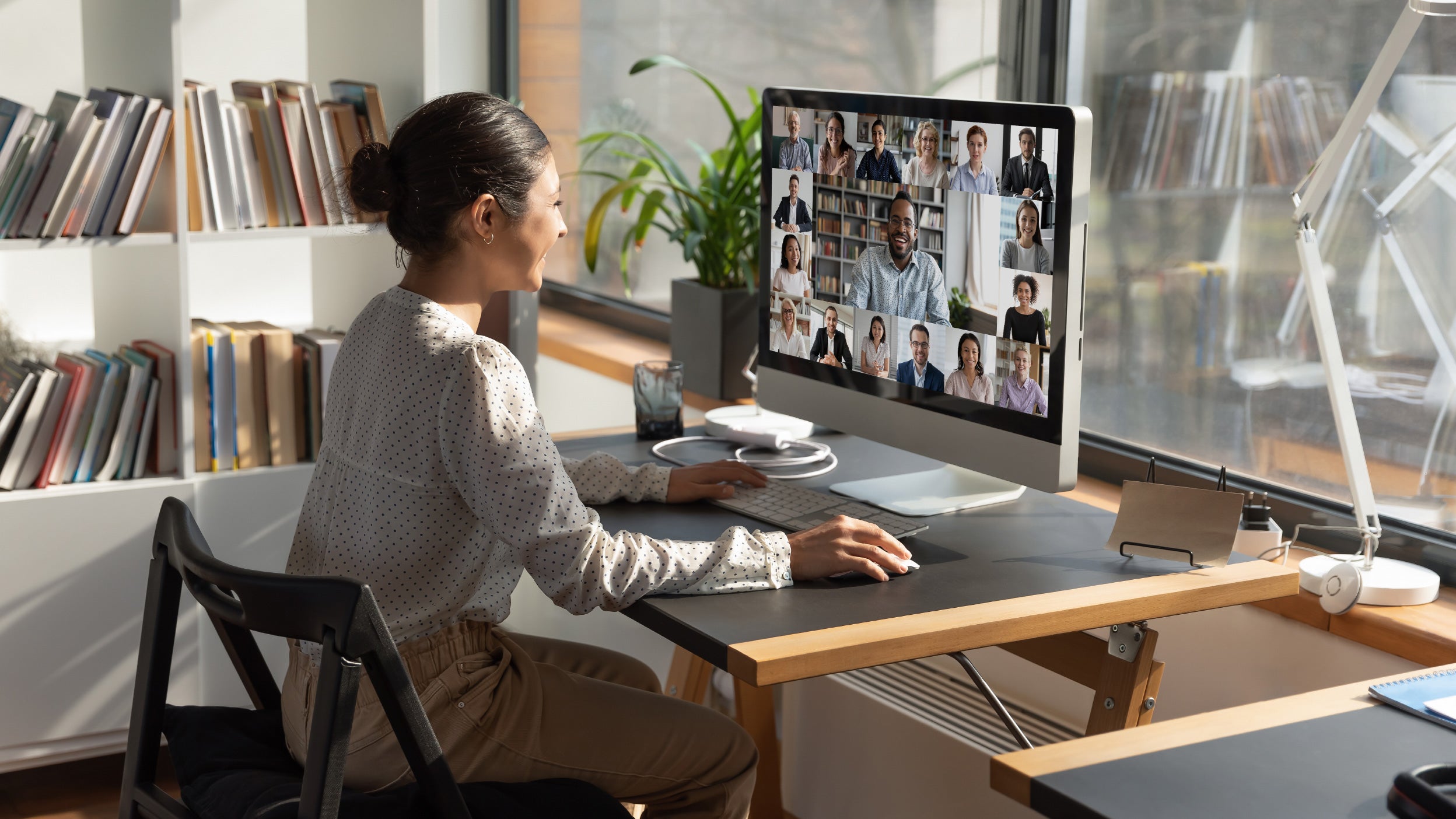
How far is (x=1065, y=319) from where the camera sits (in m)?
1.56

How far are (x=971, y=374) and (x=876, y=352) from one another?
178 millimetres

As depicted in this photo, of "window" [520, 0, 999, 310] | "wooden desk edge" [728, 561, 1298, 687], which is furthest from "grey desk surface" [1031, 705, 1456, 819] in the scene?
"window" [520, 0, 999, 310]

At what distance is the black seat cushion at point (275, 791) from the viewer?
54.0 inches

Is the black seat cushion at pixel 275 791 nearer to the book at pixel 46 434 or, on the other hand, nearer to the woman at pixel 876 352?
the woman at pixel 876 352

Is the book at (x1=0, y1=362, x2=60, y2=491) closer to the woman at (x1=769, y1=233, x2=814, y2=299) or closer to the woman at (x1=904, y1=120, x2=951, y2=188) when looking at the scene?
the woman at (x1=769, y1=233, x2=814, y2=299)

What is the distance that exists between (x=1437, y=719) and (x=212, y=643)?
2016 mm

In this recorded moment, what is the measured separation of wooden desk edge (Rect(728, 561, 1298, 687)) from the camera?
A: 4.25 ft

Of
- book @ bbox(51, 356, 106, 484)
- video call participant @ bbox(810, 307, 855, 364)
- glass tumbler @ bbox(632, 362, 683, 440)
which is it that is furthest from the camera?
book @ bbox(51, 356, 106, 484)

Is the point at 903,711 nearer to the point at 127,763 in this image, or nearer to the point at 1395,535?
the point at 1395,535

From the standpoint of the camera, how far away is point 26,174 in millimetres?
2260

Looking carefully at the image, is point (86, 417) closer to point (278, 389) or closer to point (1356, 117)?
point (278, 389)

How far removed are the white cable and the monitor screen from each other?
0.12 meters

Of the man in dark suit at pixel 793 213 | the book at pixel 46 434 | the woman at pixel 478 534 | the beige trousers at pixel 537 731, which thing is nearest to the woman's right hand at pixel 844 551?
the woman at pixel 478 534

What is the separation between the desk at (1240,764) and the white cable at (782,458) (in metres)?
0.80
